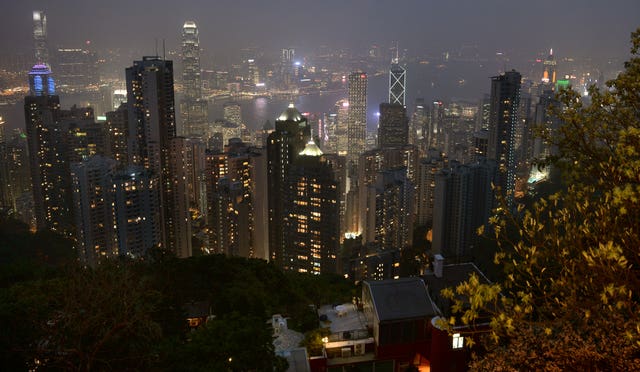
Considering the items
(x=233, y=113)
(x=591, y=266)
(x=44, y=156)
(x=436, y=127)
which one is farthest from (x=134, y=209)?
(x=436, y=127)

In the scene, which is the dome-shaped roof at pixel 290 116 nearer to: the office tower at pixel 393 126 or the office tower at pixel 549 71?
the office tower at pixel 393 126

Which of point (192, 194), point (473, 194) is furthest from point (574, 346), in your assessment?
point (192, 194)

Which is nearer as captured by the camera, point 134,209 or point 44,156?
point 134,209

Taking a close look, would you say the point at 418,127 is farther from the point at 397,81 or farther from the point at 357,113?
the point at 397,81

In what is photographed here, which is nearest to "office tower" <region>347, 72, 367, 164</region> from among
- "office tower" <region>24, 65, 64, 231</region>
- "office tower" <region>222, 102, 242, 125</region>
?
"office tower" <region>222, 102, 242, 125</region>

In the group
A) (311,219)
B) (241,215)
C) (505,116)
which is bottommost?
(241,215)

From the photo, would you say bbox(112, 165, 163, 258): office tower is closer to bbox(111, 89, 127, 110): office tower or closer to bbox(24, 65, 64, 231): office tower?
bbox(24, 65, 64, 231): office tower
